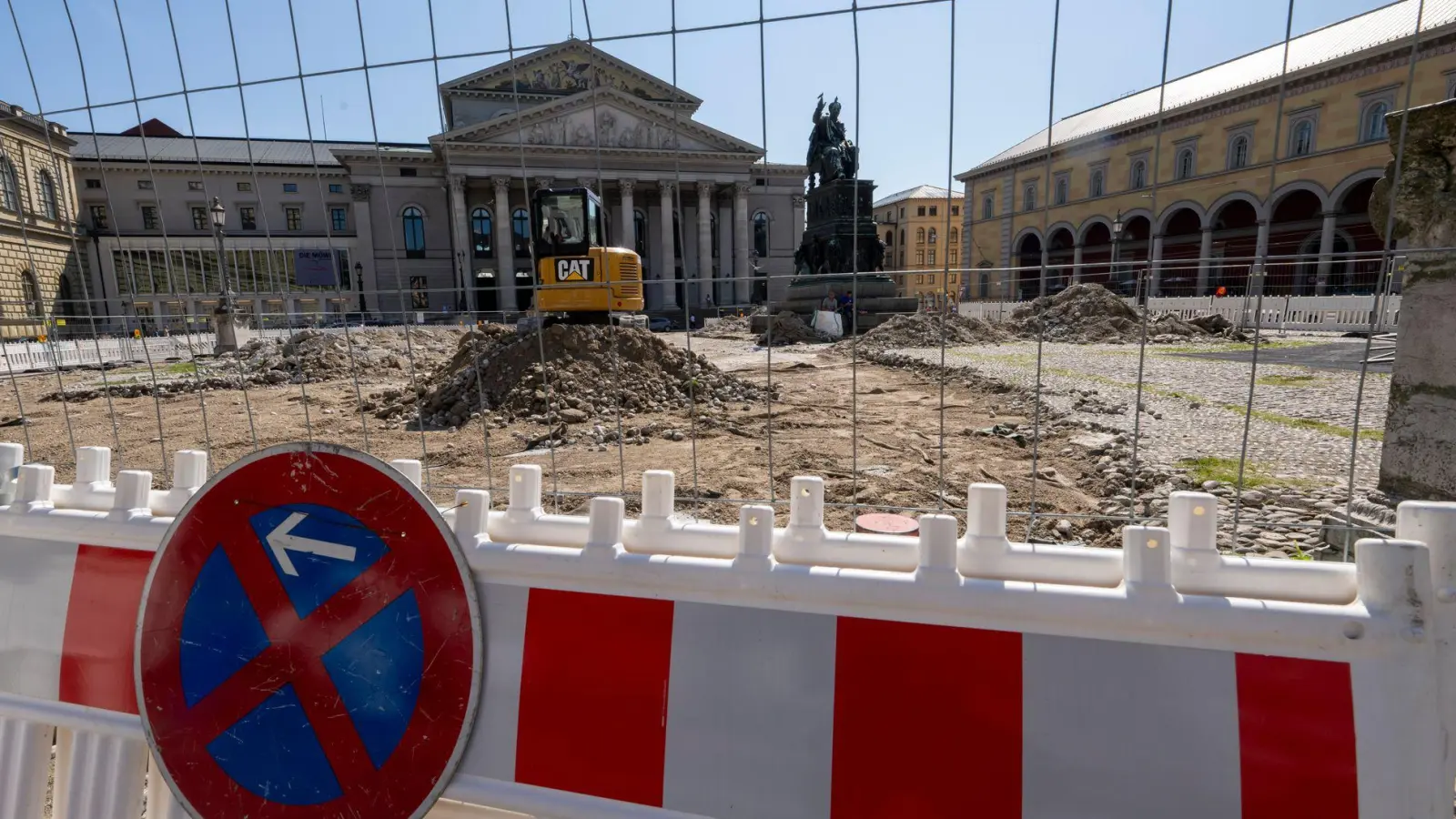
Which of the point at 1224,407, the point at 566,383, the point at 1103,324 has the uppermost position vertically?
the point at 1103,324

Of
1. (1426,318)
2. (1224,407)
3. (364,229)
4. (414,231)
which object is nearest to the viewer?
(1426,318)

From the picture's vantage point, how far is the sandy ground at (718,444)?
575cm

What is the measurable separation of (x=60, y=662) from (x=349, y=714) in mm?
987

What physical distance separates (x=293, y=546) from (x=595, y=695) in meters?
0.80

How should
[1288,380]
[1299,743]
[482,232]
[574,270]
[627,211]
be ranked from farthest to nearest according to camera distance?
1. [482,232]
2. [627,211]
3. [574,270]
4. [1288,380]
5. [1299,743]

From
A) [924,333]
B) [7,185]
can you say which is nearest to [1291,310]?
[924,333]

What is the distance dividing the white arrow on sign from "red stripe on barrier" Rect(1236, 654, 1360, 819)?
1.82 m

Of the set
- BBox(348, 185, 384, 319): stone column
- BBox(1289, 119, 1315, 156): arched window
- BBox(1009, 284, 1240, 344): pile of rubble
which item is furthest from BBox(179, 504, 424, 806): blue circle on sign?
BBox(348, 185, 384, 319): stone column

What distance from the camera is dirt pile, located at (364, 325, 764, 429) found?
31.1ft

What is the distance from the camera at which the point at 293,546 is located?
1.61 meters

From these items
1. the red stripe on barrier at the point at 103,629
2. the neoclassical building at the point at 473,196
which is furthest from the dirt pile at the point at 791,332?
the red stripe on barrier at the point at 103,629

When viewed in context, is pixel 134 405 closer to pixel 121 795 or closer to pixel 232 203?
pixel 121 795

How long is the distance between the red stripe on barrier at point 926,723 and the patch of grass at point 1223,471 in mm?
4714

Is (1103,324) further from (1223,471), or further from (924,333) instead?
(1223,471)
